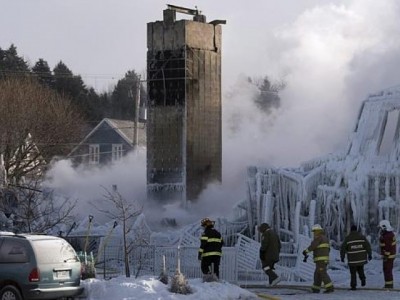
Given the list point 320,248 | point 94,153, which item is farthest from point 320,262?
point 94,153

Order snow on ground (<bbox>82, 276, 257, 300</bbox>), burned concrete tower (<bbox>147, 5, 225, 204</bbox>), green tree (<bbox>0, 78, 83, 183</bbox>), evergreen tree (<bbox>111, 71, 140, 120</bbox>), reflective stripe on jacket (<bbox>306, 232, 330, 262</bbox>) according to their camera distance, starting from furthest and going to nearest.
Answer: evergreen tree (<bbox>111, 71, 140, 120</bbox>)
green tree (<bbox>0, 78, 83, 183</bbox>)
burned concrete tower (<bbox>147, 5, 225, 204</bbox>)
reflective stripe on jacket (<bbox>306, 232, 330, 262</bbox>)
snow on ground (<bbox>82, 276, 257, 300</bbox>)

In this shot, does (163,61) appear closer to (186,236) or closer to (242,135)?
(242,135)

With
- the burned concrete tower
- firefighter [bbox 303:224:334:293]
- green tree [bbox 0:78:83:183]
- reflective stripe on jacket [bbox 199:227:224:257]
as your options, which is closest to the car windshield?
reflective stripe on jacket [bbox 199:227:224:257]

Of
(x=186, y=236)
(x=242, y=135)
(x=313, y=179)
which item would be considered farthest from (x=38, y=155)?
(x=313, y=179)

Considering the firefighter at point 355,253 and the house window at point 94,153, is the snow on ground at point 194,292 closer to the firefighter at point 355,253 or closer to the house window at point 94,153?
the firefighter at point 355,253

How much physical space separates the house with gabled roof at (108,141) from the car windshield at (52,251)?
149ft

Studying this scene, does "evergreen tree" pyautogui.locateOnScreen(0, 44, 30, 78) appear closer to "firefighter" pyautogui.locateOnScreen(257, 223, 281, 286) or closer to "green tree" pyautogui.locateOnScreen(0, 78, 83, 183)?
"green tree" pyautogui.locateOnScreen(0, 78, 83, 183)

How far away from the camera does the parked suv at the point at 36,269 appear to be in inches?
567

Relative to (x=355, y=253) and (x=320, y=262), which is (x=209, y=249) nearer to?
(x=320, y=262)

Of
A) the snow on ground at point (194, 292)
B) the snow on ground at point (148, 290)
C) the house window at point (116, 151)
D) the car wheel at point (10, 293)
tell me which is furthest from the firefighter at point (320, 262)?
the house window at point (116, 151)

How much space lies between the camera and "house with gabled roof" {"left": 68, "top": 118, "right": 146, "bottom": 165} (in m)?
61.2

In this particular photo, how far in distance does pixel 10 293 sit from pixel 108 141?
48.4 meters

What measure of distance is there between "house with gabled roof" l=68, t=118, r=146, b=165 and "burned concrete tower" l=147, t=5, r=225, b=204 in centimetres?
2721

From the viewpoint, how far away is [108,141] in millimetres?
62594
